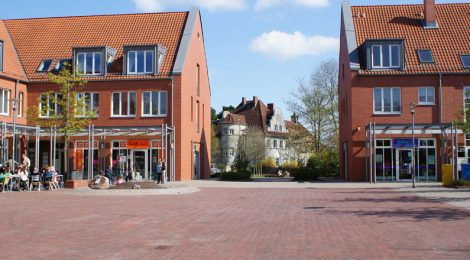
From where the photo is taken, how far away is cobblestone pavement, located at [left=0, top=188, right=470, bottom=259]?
939 centimetres

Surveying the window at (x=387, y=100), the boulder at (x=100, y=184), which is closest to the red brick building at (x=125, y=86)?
the boulder at (x=100, y=184)

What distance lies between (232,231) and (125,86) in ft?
95.2

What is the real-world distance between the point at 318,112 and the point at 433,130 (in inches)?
668

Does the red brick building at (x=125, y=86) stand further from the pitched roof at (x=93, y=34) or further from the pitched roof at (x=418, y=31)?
the pitched roof at (x=418, y=31)

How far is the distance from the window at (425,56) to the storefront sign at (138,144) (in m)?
19.5

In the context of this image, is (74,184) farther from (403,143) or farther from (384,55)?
(384,55)

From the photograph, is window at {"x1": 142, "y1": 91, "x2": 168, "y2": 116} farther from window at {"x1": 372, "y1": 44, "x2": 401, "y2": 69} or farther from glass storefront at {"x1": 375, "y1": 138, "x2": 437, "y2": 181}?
glass storefront at {"x1": 375, "y1": 138, "x2": 437, "y2": 181}

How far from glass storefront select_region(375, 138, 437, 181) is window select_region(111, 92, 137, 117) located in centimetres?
1696

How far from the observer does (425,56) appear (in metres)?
38.5

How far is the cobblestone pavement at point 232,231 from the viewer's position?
9391 mm

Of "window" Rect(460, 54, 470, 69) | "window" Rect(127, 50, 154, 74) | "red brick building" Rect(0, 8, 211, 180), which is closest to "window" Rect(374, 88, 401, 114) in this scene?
"window" Rect(460, 54, 470, 69)

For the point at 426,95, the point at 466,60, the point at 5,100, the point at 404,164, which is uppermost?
the point at 466,60

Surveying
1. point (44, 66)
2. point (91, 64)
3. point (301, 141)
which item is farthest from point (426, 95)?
point (44, 66)

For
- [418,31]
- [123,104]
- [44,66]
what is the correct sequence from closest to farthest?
[123,104] → [418,31] → [44,66]
